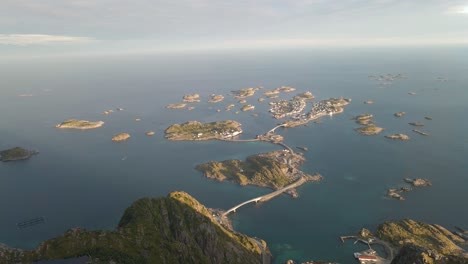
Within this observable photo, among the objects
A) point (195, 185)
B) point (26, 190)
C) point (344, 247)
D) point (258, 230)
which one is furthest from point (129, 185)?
point (344, 247)

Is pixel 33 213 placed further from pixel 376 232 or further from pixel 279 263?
pixel 376 232

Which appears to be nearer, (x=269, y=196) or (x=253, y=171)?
(x=269, y=196)

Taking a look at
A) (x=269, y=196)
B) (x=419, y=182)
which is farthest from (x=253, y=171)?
(x=419, y=182)

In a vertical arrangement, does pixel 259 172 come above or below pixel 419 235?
above

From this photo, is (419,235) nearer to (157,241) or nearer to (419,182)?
(419,182)

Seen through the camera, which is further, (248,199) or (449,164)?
(449,164)

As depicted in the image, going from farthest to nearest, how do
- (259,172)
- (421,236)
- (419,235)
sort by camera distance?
(259,172)
(419,235)
(421,236)

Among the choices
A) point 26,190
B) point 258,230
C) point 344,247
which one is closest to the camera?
point 344,247
